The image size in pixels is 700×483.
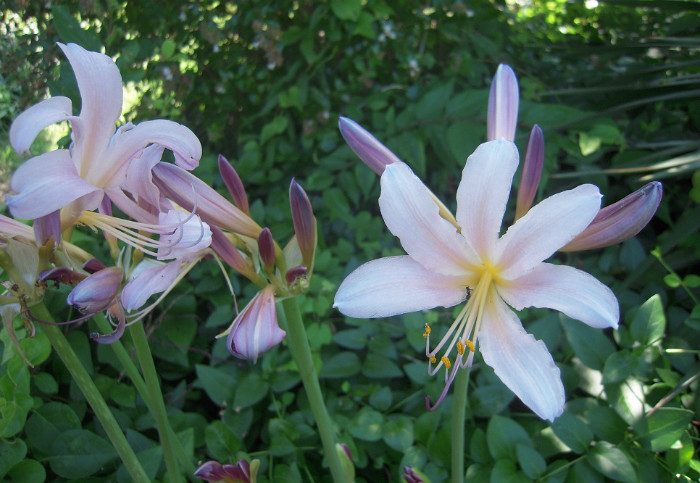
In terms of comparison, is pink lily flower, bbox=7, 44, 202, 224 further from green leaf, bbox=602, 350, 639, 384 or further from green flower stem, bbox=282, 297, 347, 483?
green leaf, bbox=602, 350, 639, 384

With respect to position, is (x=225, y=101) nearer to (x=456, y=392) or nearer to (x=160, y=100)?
(x=160, y=100)

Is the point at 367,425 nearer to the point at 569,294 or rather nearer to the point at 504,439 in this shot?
the point at 504,439

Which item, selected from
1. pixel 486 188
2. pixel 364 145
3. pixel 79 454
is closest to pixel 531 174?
pixel 486 188

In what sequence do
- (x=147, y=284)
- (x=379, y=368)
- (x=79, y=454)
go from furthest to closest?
(x=379, y=368) < (x=79, y=454) < (x=147, y=284)

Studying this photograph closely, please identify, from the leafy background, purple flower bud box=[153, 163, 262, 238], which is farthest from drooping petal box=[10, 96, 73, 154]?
the leafy background

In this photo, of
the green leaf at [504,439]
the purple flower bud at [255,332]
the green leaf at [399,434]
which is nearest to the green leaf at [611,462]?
the green leaf at [504,439]

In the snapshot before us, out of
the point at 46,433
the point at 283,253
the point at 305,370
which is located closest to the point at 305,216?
the point at 283,253
